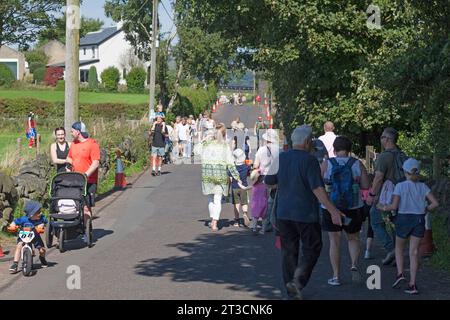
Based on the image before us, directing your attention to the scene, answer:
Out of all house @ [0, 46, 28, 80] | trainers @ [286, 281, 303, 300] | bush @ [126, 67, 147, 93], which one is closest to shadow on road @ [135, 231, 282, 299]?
trainers @ [286, 281, 303, 300]

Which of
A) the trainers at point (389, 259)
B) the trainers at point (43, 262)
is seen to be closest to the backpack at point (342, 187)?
the trainers at point (389, 259)

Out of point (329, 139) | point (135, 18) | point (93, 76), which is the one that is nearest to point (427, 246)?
point (329, 139)

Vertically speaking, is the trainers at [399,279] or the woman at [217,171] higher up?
the woman at [217,171]

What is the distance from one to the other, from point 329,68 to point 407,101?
37.0 ft

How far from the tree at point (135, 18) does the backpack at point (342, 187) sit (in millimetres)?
57840

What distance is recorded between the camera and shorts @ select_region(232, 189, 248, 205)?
15.8m

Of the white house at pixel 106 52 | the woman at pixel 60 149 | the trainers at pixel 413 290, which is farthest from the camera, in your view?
the white house at pixel 106 52

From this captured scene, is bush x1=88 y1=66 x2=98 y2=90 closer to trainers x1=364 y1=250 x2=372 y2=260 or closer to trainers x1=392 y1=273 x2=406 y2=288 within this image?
trainers x1=364 y1=250 x2=372 y2=260

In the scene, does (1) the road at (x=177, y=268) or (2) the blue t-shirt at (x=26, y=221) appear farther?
(2) the blue t-shirt at (x=26, y=221)

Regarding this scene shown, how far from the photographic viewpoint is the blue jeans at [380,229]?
1195 cm

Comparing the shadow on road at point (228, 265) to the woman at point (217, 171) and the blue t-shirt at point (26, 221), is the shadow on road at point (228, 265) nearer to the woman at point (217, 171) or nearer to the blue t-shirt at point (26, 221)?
the woman at point (217, 171)

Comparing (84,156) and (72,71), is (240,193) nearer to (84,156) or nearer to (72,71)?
(84,156)

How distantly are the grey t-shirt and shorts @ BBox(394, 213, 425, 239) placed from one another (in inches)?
2.3
